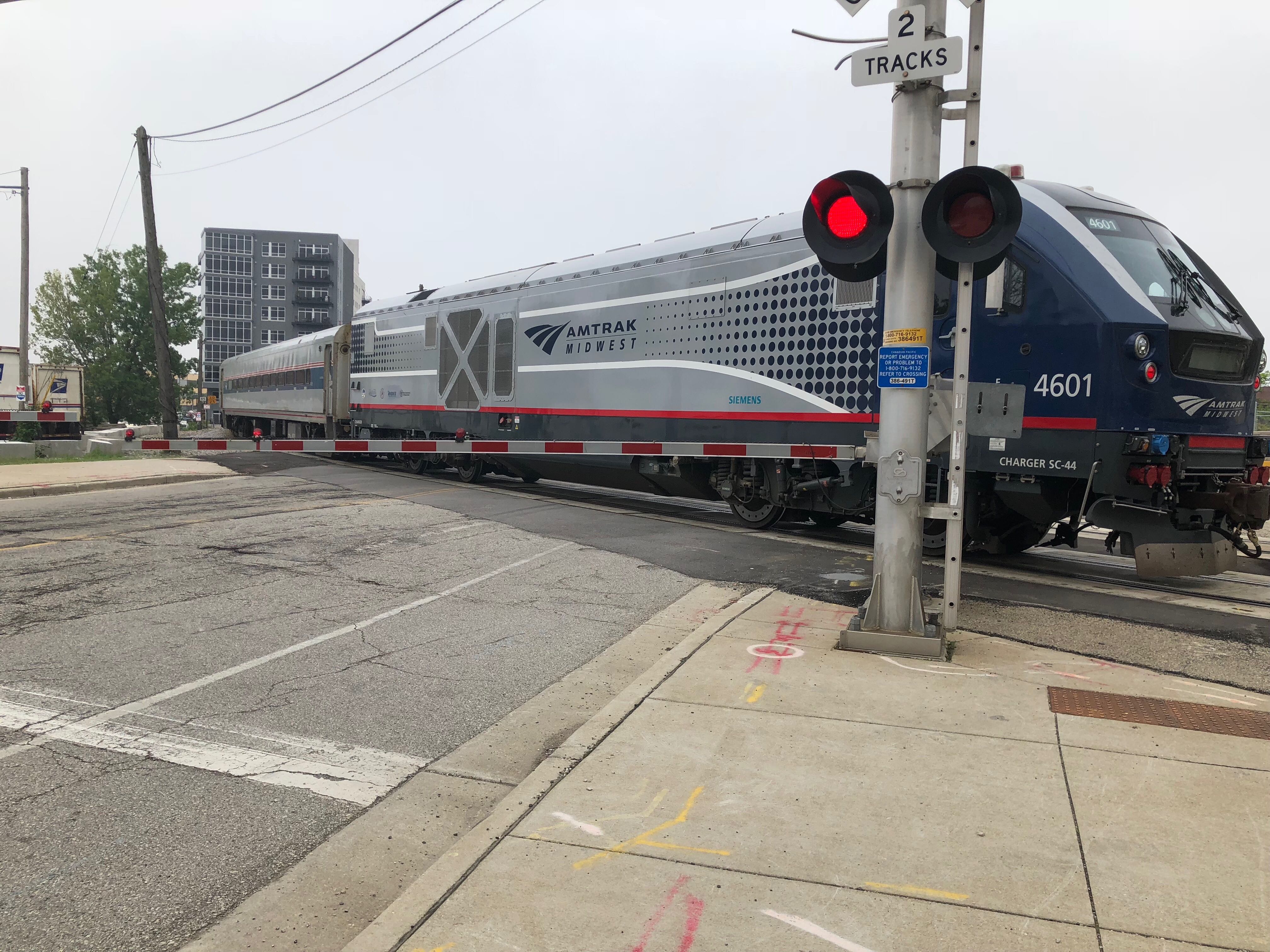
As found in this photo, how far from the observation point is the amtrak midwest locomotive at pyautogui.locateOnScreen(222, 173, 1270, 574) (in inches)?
335

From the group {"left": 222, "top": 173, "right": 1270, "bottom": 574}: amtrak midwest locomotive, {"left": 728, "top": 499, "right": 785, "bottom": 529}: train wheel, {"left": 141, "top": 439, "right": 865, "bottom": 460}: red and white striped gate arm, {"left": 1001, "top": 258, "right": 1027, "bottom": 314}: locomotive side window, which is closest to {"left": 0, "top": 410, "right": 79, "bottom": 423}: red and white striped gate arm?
{"left": 141, "top": 439, "right": 865, "bottom": 460}: red and white striped gate arm

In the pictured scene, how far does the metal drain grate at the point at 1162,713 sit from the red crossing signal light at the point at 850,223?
2.89m

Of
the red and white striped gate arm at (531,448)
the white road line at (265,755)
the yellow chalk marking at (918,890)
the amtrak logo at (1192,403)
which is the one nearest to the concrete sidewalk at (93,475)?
the red and white striped gate arm at (531,448)

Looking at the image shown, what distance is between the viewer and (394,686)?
564cm

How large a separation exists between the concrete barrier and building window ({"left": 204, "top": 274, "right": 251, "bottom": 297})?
101 meters

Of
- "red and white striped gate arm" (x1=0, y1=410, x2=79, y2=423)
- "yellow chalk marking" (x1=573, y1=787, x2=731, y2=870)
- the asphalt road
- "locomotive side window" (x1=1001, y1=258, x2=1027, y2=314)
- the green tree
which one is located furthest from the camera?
the green tree

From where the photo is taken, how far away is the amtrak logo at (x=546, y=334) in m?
15.4

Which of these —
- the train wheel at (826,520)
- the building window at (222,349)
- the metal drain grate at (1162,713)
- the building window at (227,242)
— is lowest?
the metal drain grate at (1162,713)

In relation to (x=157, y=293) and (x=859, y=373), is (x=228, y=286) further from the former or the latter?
(x=859, y=373)

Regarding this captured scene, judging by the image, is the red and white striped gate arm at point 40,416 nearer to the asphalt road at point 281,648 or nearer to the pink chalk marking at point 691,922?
the asphalt road at point 281,648

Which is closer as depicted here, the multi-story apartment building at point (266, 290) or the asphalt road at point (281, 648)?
the asphalt road at point (281, 648)

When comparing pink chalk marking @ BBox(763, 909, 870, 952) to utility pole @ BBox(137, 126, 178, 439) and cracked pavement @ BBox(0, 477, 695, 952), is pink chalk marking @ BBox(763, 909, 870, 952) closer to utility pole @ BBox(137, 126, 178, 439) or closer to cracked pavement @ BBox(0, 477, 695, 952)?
cracked pavement @ BBox(0, 477, 695, 952)

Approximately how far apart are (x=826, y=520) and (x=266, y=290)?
4661 inches

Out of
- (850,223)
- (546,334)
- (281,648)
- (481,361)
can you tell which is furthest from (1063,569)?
(481,361)
